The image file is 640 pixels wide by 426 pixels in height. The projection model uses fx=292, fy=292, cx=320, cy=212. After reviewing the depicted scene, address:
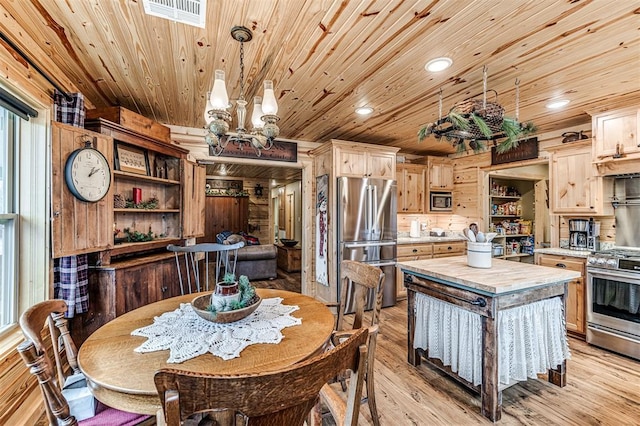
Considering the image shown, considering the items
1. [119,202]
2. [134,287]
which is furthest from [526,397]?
[119,202]

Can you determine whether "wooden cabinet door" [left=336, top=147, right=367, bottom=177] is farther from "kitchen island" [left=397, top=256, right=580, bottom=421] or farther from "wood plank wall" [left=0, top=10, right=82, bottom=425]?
"wood plank wall" [left=0, top=10, right=82, bottom=425]

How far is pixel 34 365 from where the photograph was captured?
1.01 m

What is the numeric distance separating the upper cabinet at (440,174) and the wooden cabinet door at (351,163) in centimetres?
165

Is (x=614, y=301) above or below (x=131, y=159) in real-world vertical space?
below

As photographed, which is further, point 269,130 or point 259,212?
point 259,212

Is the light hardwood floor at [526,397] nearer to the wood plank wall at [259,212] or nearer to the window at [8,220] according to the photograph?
the window at [8,220]

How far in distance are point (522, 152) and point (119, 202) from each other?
531 cm

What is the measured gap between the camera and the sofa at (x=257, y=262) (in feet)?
19.3

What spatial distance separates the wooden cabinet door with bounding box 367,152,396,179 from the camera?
4301 millimetres

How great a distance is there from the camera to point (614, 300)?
284cm

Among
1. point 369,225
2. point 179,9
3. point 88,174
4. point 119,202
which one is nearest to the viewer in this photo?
point 179,9

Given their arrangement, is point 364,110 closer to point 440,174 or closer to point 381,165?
point 381,165

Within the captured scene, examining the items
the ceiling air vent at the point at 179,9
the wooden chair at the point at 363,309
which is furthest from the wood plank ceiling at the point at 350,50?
the wooden chair at the point at 363,309

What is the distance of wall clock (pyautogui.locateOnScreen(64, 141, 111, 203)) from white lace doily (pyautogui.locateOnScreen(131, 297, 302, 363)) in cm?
130
